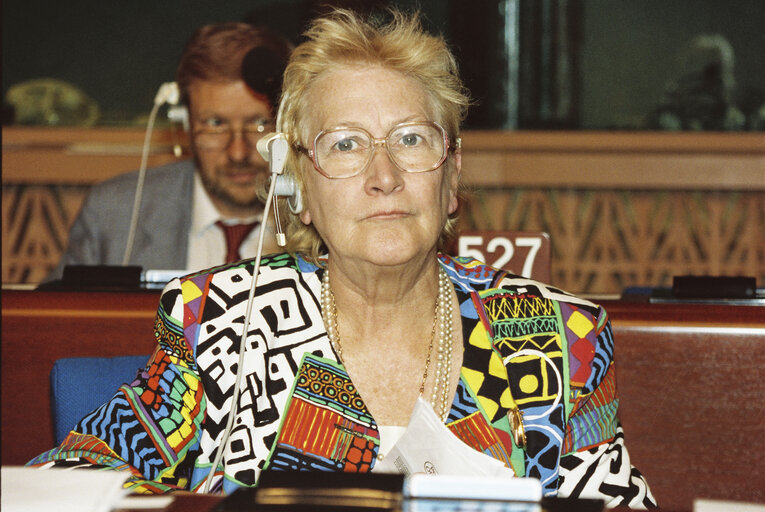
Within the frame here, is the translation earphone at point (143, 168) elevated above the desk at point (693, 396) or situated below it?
above

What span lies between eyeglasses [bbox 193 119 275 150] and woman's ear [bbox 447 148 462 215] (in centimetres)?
123

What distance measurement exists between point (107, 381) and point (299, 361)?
31cm

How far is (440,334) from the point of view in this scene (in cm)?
144

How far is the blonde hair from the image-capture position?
4.66ft

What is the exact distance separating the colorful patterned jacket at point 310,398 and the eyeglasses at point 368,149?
0.74 ft

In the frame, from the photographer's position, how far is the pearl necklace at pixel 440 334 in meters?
1.36

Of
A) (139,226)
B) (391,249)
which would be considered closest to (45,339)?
(391,249)

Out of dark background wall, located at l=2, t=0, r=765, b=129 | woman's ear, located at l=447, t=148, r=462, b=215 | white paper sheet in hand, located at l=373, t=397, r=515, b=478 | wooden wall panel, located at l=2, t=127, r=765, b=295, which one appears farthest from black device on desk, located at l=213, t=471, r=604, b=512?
dark background wall, located at l=2, t=0, r=765, b=129

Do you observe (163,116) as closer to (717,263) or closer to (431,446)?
(717,263)

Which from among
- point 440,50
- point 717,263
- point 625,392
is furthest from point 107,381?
point 717,263

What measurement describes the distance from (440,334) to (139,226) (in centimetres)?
158

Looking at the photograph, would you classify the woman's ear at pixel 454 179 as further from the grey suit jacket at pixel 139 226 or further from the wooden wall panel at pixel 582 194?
the wooden wall panel at pixel 582 194

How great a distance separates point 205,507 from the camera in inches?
36.2

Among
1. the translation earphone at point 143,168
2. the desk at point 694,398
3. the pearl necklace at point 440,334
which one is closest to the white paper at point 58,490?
the pearl necklace at point 440,334
